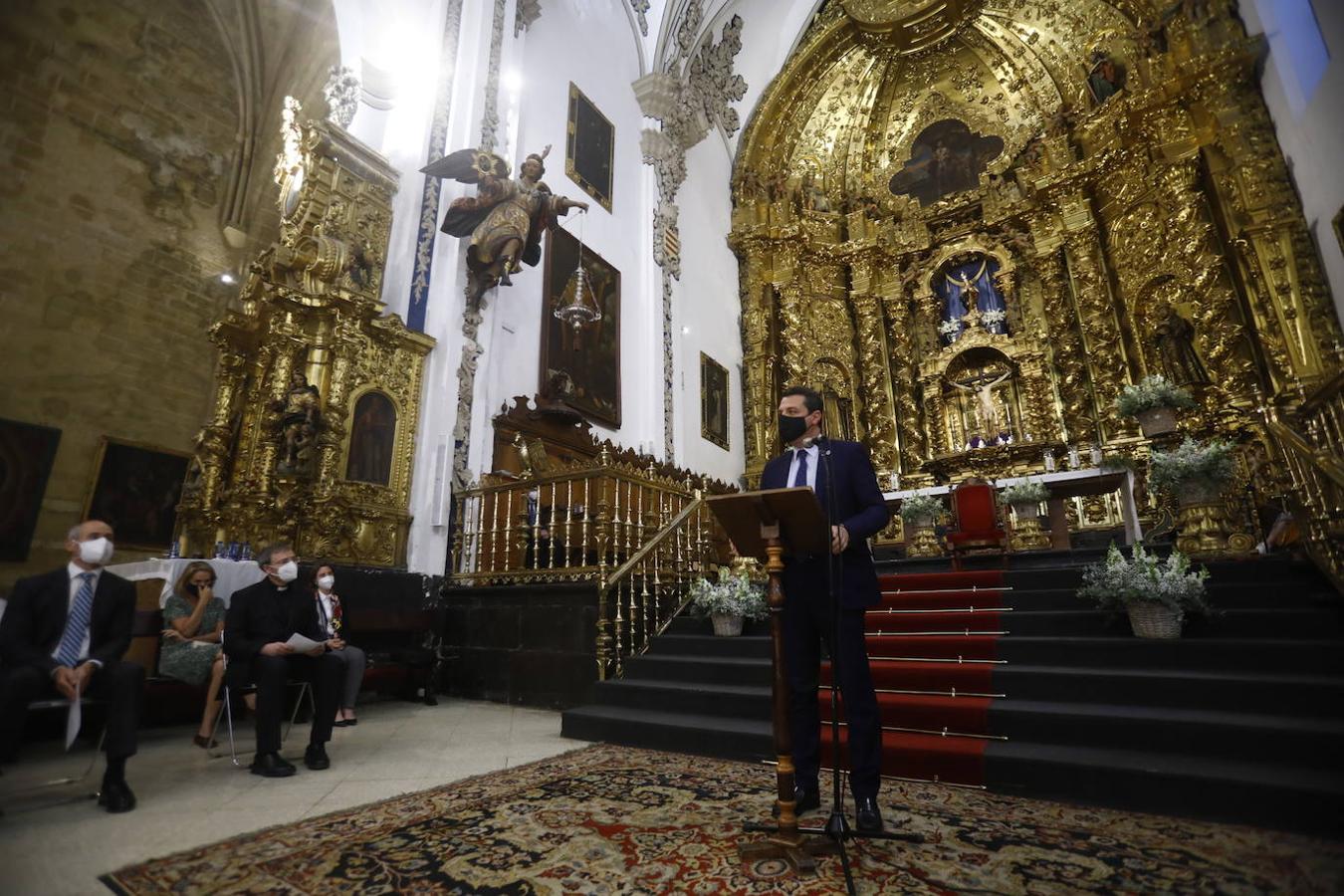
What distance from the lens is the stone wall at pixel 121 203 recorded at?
8836mm

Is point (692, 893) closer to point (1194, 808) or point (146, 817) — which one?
point (1194, 808)

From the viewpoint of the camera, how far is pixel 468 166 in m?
7.59

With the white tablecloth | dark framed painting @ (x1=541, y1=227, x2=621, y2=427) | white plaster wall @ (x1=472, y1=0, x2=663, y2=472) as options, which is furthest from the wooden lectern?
dark framed painting @ (x1=541, y1=227, x2=621, y2=427)

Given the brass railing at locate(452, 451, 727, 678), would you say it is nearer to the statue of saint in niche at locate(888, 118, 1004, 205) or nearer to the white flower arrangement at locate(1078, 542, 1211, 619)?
the white flower arrangement at locate(1078, 542, 1211, 619)

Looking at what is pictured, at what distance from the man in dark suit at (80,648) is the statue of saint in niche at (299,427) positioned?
112 inches

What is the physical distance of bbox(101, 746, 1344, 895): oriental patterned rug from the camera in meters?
2.19

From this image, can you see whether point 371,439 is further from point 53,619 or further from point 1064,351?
point 1064,351

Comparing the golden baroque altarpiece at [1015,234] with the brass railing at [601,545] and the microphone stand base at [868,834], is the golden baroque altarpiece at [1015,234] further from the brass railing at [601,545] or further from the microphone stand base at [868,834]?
the microphone stand base at [868,834]

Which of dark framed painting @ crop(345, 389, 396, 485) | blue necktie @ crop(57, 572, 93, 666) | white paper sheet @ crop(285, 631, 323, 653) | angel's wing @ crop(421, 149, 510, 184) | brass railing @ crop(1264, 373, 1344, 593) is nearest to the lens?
blue necktie @ crop(57, 572, 93, 666)

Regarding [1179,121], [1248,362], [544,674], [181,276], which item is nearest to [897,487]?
[1248,362]

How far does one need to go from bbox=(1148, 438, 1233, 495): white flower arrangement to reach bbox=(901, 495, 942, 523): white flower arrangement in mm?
3519

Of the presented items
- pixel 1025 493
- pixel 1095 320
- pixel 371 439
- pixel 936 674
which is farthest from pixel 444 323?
pixel 1095 320

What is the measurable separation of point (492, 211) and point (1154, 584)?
24.0 ft

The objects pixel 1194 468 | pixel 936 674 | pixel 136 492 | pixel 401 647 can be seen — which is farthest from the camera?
pixel 136 492
